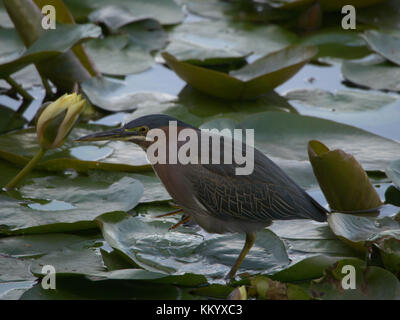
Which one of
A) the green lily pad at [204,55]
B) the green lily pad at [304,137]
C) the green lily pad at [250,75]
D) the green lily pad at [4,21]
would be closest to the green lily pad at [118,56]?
the green lily pad at [204,55]

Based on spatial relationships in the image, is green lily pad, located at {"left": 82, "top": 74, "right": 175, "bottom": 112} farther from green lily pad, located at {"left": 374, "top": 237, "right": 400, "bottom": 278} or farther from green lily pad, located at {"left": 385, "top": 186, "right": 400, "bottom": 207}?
green lily pad, located at {"left": 374, "top": 237, "right": 400, "bottom": 278}

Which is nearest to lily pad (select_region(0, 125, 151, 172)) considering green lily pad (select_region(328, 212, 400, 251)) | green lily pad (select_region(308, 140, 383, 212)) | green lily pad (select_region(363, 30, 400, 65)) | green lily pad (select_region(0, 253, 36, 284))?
green lily pad (select_region(0, 253, 36, 284))

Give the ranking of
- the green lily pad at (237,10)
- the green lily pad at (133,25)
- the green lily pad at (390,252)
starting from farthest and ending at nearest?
the green lily pad at (237,10)
the green lily pad at (133,25)
the green lily pad at (390,252)

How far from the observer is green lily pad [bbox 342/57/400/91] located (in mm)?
5727

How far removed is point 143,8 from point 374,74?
2.45 metres

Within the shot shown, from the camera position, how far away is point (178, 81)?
5902 mm

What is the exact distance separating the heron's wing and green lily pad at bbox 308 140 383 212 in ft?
0.78

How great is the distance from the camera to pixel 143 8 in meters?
6.89

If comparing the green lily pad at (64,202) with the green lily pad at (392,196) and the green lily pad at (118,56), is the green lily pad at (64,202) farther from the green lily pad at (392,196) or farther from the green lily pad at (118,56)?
the green lily pad at (118,56)

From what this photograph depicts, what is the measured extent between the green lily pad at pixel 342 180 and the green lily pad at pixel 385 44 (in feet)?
7.39

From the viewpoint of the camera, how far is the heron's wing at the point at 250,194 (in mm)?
3588

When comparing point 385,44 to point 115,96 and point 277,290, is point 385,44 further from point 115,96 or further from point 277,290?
point 277,290
